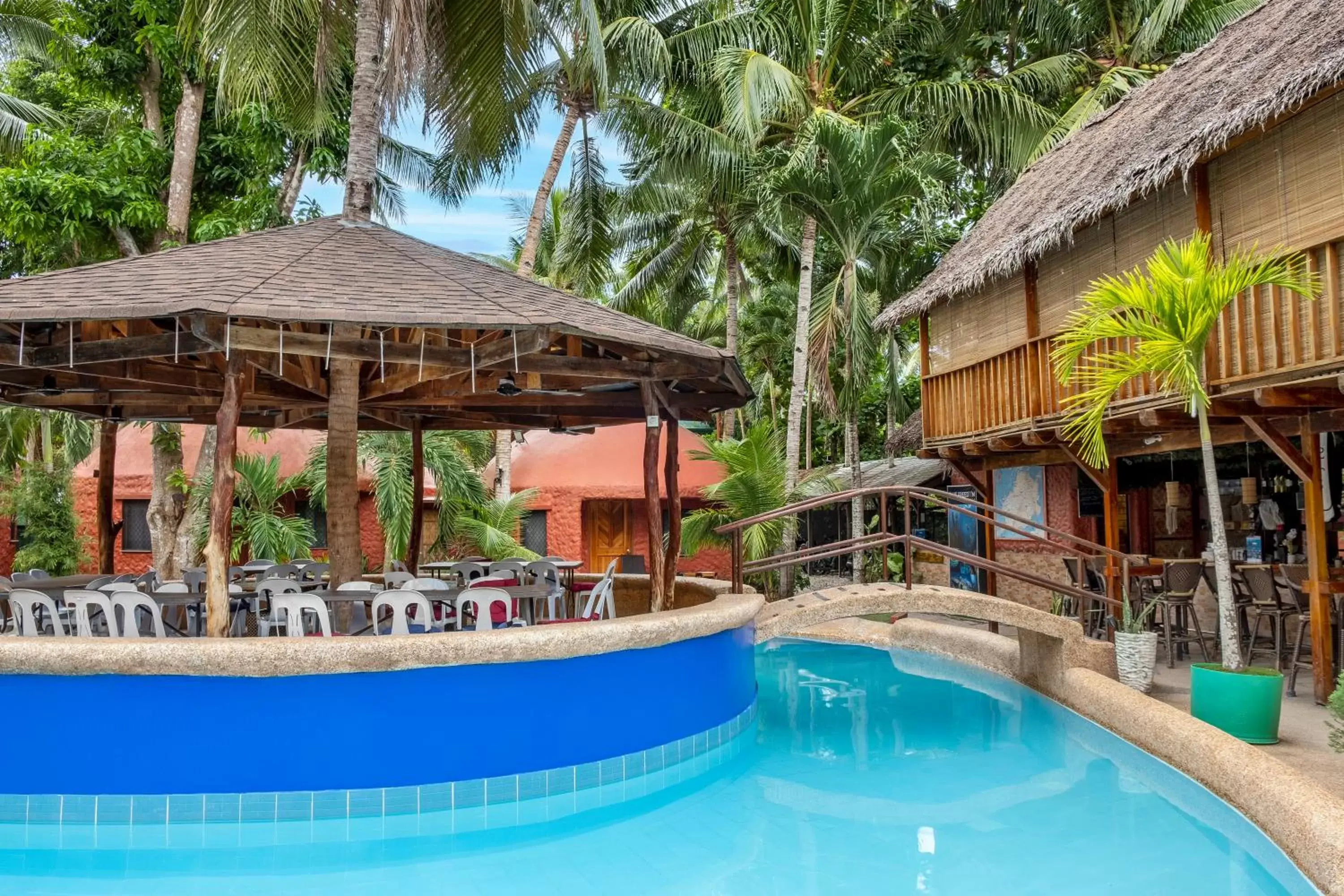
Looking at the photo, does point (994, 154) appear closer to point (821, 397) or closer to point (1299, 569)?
point (821, 397)

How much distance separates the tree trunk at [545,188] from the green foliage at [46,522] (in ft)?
33.8

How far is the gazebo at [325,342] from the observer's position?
25.3 feet

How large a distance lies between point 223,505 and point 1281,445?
30.2ft

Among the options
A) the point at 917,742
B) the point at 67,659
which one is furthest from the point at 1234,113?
the point at 67,659

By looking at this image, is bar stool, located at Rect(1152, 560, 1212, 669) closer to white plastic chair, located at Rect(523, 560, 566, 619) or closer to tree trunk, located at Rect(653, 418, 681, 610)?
tree trunk, located at Rect(653, 418, 681, 610)

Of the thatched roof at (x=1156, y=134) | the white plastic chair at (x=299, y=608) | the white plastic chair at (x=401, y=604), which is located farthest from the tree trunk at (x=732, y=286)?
the white plastic chair at (x=299, y=608)

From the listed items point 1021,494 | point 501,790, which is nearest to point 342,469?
point 501,790

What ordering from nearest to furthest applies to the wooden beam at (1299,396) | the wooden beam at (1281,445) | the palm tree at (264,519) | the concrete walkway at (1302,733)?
the concrete walkway at (1302,733)
the wooden beam at (1299,396)
the wooden beam at (1281,445)
the palm tree at (264,519)

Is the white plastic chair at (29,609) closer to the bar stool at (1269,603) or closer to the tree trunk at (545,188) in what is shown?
the tree trunk at (545,188)

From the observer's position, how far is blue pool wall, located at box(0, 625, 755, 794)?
23.1 feet

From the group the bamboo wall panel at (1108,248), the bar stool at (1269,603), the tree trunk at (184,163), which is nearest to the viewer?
the bar stool at (1269,603)

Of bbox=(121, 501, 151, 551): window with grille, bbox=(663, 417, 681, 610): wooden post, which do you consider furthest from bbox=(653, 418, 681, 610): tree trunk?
bbox=(121, 501, 151, 551): window with grille

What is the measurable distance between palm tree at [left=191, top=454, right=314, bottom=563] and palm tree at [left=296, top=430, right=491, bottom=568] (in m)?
0.66

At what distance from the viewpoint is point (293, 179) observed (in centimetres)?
1861
